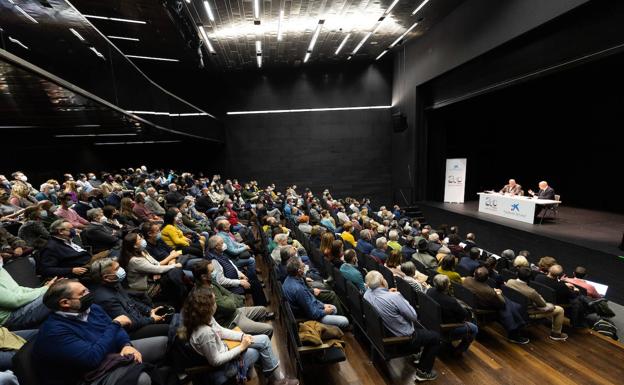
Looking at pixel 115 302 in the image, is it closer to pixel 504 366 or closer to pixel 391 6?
pixel 504 366

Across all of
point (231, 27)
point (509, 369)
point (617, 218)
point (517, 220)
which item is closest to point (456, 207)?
point (517, 220)

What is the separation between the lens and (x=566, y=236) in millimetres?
6770

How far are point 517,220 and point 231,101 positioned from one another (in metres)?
12.4

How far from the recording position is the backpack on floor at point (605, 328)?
13.1 feet

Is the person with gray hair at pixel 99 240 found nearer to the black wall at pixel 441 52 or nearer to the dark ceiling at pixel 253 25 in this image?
the dark ceiling at pixel 253 25

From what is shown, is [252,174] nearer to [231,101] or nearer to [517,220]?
[231,101]

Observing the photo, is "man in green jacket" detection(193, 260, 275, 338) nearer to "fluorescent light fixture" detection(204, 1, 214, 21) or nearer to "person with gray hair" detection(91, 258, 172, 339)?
"person with gray hair" detection(91, 258, 172, 339)

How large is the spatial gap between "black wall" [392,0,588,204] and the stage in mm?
2768

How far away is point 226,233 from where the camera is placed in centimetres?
454

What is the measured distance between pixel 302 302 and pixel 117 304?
1533mm

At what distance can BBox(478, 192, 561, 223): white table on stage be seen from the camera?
798 centimetres

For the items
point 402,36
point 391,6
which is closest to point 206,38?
point 391,6

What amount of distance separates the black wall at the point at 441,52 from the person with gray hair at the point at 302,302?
22.8ft

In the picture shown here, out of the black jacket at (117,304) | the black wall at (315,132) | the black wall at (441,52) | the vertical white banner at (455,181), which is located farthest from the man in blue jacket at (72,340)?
the black wall at (315,132)
